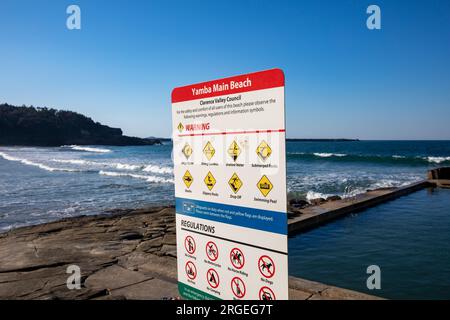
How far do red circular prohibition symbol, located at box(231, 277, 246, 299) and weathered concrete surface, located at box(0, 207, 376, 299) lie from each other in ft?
5.54

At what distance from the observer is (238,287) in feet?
9.25

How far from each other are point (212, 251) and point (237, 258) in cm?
30

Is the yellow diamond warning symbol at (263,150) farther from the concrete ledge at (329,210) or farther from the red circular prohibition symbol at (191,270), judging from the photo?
the concrete ledge at (329,210)

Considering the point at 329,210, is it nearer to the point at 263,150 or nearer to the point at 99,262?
the point at 99,262

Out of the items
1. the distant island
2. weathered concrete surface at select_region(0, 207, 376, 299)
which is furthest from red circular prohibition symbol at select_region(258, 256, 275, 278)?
the distant island

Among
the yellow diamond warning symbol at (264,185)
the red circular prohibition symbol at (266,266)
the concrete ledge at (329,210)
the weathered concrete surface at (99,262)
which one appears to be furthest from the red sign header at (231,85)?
the concrete ledge at (329,210)

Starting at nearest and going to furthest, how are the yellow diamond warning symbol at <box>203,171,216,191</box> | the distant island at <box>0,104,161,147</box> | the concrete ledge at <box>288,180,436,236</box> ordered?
the yellow diamond warning symbol at <box>203,171,216,191</box> → the concrete ledge at <box>288,180,436,236</box> → the distant island at <box>0,104,161,147</box>

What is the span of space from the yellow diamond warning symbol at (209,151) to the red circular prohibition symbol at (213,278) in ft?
3.15

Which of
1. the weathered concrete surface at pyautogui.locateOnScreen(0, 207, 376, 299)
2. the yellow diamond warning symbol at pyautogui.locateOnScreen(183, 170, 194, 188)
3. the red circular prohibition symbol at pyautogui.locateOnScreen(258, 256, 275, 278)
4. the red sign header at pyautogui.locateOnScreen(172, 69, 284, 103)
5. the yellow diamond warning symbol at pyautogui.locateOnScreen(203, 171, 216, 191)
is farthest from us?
the weathered concrete surface at pyautogui.locateOnScreen(0, 207, 376, 299)

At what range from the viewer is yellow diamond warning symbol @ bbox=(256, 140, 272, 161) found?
247 centimetres

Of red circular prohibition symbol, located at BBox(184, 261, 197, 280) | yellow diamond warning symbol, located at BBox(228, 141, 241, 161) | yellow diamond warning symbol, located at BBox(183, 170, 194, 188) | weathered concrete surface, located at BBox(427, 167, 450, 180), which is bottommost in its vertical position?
weathered concrete surface, located at BBox(427, 167, 450, 180)

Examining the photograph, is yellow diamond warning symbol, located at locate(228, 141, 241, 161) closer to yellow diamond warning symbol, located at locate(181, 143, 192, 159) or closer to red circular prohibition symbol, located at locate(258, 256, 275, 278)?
yellow diamond warning symbol, located at locate(181, 143, 192, 159)

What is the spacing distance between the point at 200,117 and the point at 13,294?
11.5 feet

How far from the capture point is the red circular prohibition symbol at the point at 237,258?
109 inches
